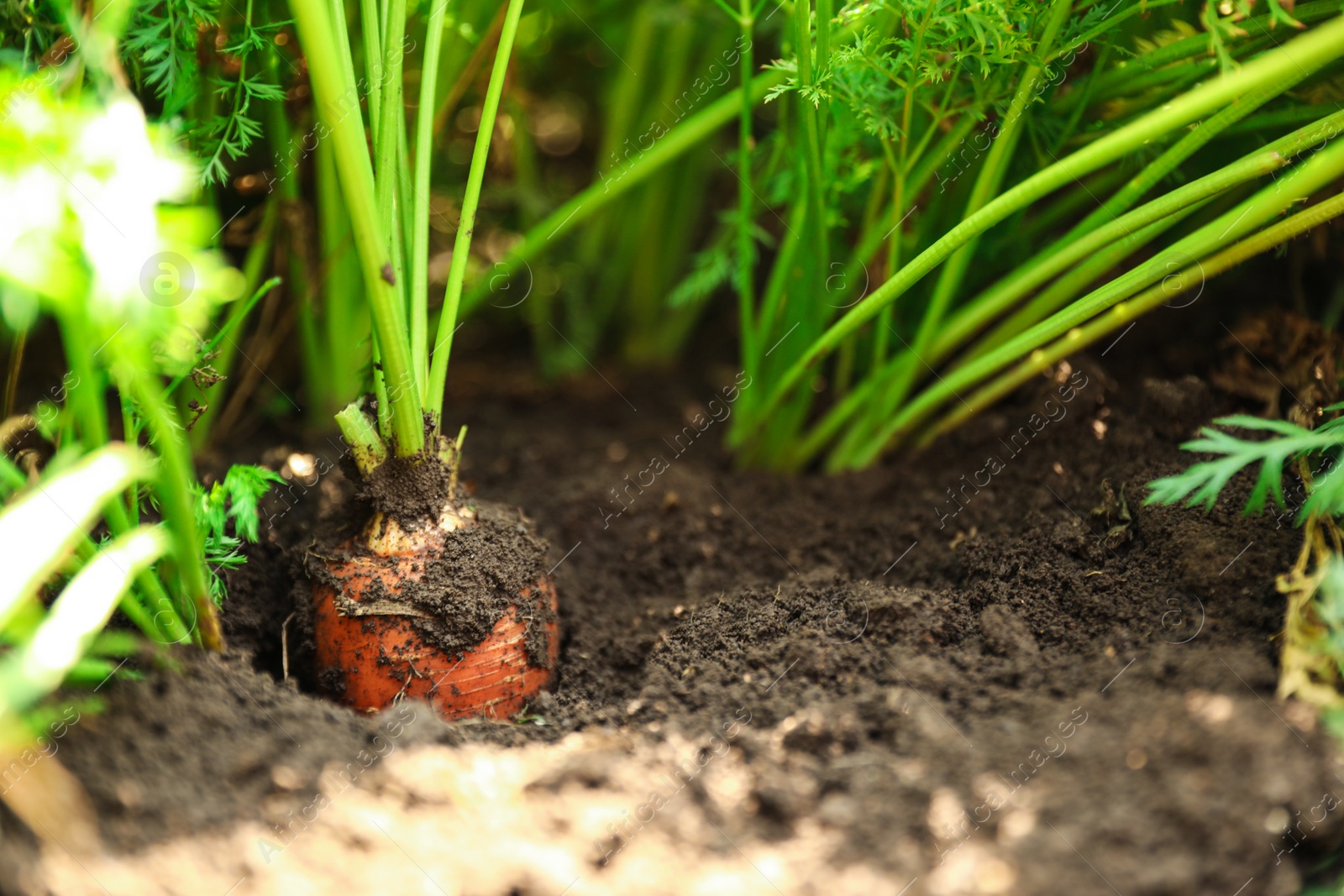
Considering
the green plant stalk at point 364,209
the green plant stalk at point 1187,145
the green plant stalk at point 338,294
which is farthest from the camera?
the green plant stalk at point 338,294

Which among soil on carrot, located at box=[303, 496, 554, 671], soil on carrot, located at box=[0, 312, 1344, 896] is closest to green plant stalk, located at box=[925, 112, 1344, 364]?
soil on carrot, located at box=[0, 312, 1344, 896]

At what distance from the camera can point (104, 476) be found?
0.71 m

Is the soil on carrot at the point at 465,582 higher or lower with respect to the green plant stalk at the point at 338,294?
lower

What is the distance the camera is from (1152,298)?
1.18 metres

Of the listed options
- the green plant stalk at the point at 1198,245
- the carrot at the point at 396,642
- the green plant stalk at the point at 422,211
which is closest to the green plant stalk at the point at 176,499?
the carrot at the point at 396,642

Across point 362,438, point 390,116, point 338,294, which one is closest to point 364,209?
point 390,116

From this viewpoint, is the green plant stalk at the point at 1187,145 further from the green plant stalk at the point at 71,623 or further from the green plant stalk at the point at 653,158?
the green plant stalk at the point at 71,623

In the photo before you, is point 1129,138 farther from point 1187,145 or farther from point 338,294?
point 338,294

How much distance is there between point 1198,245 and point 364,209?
968 mm

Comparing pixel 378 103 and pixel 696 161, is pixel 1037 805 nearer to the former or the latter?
pixel 378 103

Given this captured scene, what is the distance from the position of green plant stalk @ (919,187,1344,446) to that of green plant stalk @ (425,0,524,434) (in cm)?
82

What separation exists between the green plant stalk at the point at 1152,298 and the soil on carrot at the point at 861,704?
1.9 inches

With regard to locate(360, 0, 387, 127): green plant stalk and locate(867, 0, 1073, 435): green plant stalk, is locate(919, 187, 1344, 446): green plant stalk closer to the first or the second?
locate(867, 0, 1073, 435): green plant stalk

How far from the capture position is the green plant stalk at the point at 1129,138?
779 millimetres
